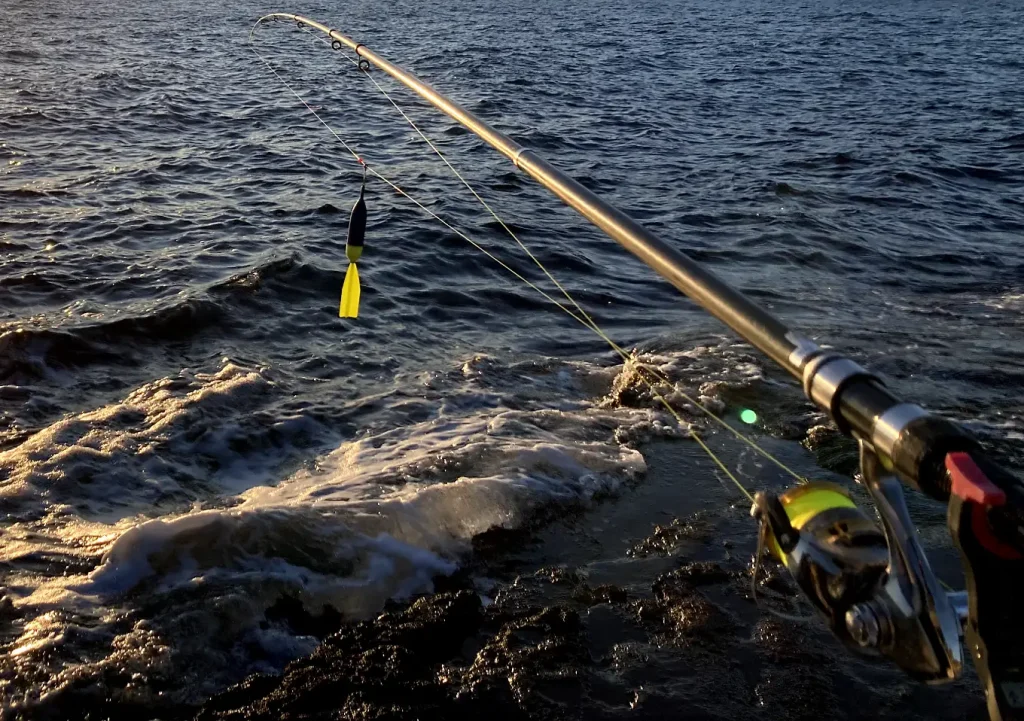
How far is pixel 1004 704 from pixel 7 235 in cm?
920

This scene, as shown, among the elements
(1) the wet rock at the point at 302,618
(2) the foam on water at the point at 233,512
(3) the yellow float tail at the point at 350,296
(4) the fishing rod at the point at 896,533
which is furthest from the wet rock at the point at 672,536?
(4) the fishing rod at the point at 896,533

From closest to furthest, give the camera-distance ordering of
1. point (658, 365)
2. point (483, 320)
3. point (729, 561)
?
point (729, 561), point (658, 365), point (483, 320)

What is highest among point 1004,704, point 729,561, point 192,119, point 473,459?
point 1004,704

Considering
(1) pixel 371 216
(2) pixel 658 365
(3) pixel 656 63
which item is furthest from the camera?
(3) pixel 656 63

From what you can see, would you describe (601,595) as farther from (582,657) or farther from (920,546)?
(920,546)

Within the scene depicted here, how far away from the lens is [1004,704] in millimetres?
1698

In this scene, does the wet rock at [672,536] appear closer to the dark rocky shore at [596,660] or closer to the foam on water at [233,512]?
the dark rocky shore at [596,660]

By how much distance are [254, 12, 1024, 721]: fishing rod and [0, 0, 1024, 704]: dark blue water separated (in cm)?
225

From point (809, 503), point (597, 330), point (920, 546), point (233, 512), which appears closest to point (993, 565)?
point (920, 546)

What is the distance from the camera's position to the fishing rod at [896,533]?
1.64 metres

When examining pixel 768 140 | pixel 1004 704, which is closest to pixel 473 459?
pixel 1004 704

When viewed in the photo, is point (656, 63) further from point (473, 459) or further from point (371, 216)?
point (473, 459)

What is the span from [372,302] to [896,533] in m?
6.59

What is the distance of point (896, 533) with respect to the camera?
6.19 feet
